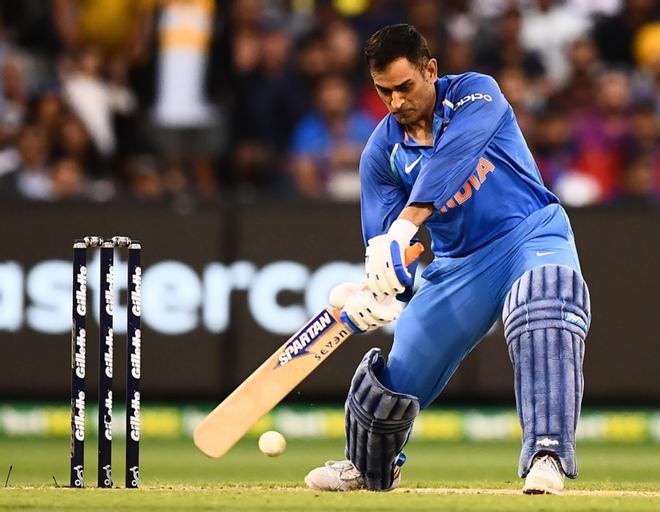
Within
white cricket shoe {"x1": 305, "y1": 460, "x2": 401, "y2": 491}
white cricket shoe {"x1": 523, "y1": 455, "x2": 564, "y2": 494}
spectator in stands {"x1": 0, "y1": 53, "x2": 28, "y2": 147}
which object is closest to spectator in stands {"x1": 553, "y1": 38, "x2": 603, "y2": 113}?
spectator in stands {"x1": 0, "y1": 53, "x2": 28, "y2": 147}

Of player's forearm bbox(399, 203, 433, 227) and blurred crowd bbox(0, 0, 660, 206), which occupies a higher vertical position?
blurred crowd bbox(0, 0, 660, 206)

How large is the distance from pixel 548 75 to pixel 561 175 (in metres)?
1.20

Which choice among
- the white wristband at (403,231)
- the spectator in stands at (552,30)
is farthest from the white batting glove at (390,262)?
the spectator in stands at (552,30)

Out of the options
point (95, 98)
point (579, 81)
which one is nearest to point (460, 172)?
point (579, 81)

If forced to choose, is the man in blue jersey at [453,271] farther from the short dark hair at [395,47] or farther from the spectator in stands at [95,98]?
the spectator in stands at [95,98]

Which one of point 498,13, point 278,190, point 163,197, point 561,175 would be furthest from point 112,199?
point 498,13

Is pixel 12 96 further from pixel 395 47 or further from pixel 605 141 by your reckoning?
pixel 395 47

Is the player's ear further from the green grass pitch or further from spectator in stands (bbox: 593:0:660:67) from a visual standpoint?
spectator in stands (bbox: 593:0:660:67)

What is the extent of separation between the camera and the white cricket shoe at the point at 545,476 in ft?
16.6

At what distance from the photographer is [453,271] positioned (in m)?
5.56

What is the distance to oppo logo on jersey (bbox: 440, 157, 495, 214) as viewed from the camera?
541 centimetres

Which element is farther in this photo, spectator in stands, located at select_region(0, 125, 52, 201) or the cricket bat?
spectator in stands, located at select_region(0, 125, 52, 201)

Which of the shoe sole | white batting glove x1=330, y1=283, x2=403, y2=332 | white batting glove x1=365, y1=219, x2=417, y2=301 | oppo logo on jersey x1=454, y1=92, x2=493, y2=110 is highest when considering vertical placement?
oppo logo on jersey x1=454, y1=92, x2=493, y2=110

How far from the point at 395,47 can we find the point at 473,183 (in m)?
0.58
